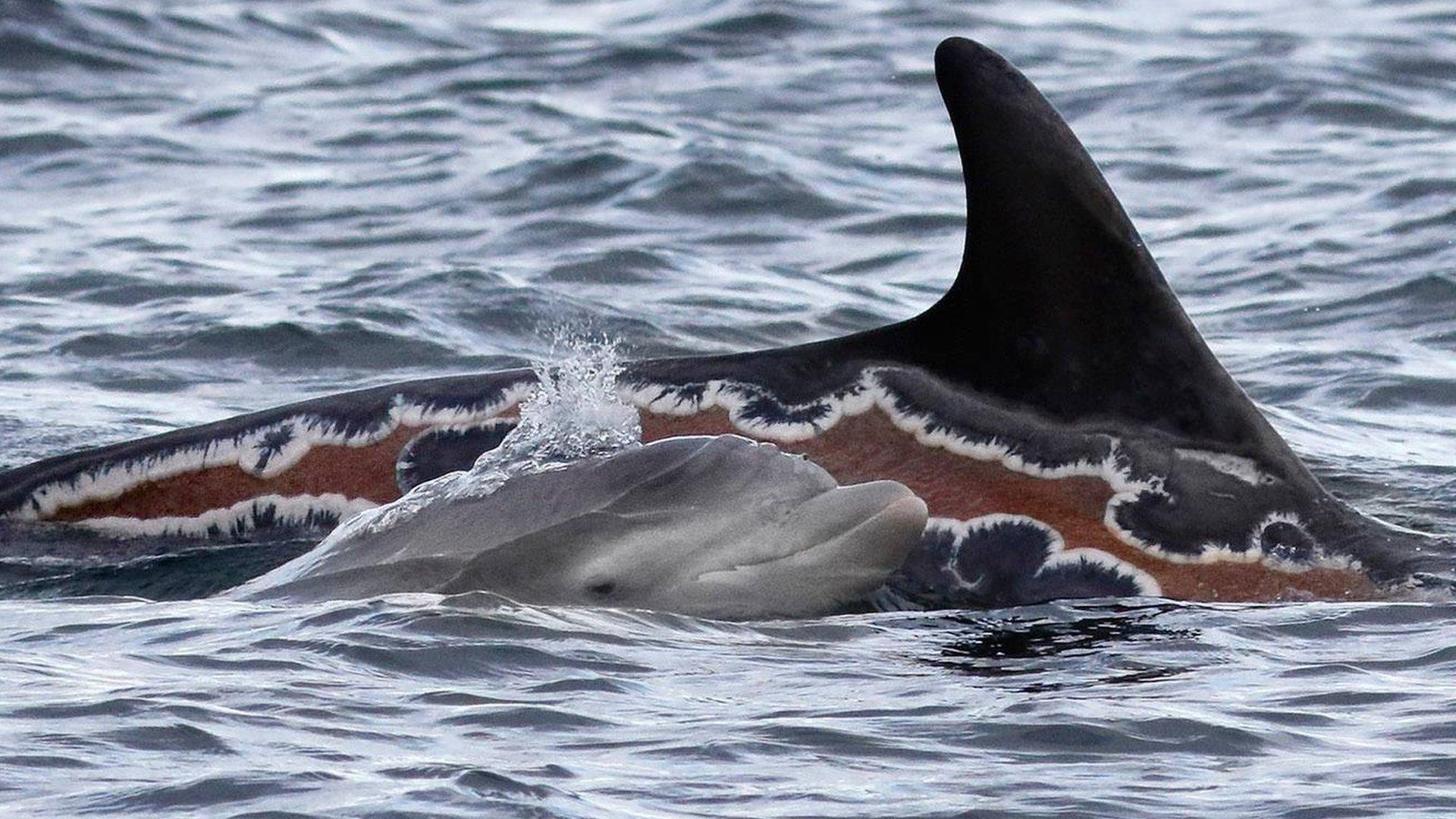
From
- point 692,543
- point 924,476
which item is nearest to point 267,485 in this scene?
point 692,543

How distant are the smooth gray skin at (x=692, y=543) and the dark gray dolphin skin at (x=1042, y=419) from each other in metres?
0.50

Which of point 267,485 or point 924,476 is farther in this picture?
point 267,485

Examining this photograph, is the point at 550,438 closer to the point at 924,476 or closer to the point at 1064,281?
the point at 924,476

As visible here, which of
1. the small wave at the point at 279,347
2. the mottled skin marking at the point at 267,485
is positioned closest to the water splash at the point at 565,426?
the mottled skin marking at the point at 267,485

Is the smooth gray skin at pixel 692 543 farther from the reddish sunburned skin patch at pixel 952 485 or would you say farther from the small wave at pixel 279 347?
the small wave at pixel 279 347

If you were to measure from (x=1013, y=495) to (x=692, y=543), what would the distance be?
1.24 metres

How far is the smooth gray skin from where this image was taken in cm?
760

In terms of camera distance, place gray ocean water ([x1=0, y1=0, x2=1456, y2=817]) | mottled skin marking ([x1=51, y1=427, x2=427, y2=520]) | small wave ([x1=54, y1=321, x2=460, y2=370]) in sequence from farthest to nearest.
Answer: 1. small wave ([x1=54, y1=321, x2=460, y2=370])
2. mottled skin marking ([x1=51, y1=427, x2=427, y2=520])
3. gray ocean water ([x1=0, y1=0, x2=1456, y2=817])

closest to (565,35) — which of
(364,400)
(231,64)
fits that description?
(231,64)

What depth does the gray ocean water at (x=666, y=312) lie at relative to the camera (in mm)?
6285

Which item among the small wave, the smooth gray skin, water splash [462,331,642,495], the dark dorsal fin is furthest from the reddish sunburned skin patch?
the small wave

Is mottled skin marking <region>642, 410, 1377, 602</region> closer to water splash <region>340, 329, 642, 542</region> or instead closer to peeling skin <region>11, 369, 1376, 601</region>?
peeling skin <region>11, 369, 1376, 601</region>

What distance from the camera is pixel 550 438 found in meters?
8.28

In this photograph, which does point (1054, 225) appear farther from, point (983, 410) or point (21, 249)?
point (21, 249)
